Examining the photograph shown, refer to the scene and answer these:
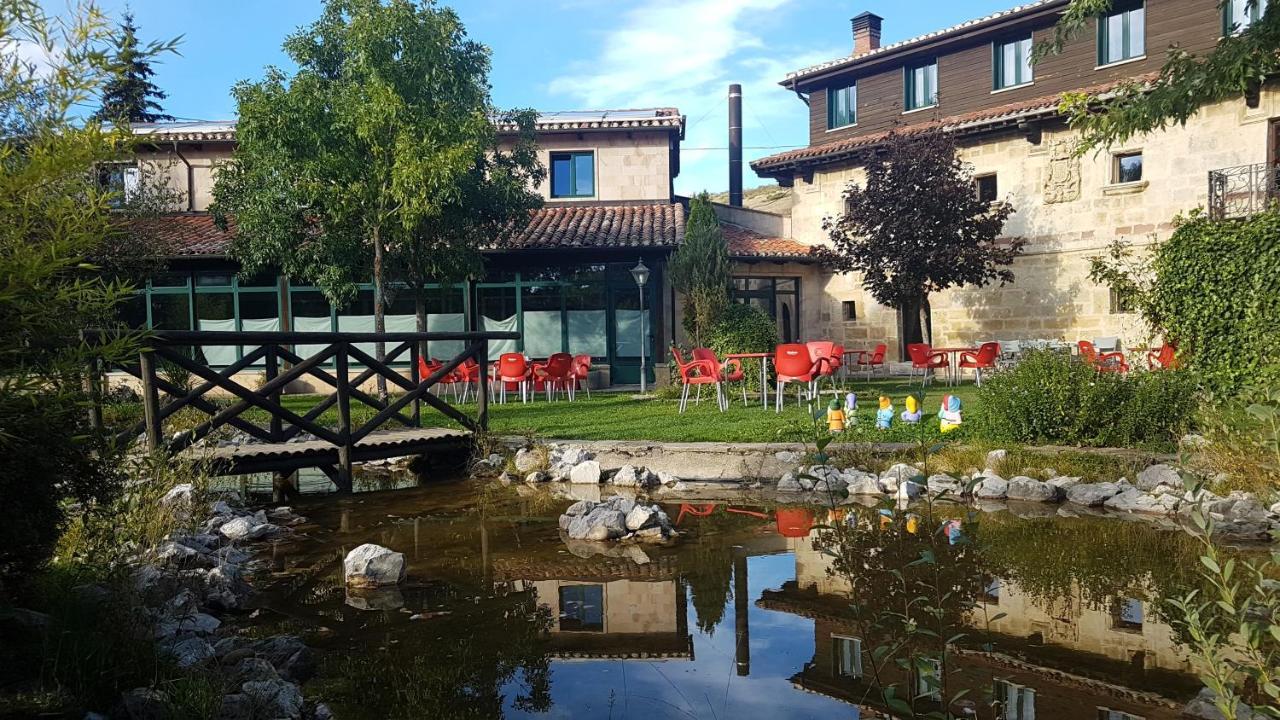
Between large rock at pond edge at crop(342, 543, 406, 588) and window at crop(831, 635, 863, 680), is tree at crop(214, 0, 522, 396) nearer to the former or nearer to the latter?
large rock at pond edge at crop(342, 543, 406, 588)

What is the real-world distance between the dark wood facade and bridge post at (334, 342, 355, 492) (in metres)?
15.7

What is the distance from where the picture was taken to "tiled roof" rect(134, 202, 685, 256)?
1692cm

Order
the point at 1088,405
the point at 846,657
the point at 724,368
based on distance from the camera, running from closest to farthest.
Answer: the point at 846,657, the point at 1088,405, the point at 724,368

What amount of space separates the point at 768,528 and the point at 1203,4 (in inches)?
641

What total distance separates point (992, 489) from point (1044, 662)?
143 inches

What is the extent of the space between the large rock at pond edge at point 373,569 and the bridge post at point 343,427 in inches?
128

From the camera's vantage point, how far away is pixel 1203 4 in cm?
1672

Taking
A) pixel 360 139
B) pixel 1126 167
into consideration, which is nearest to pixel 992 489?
pixel 360 139

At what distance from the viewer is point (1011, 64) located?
19.7 meters

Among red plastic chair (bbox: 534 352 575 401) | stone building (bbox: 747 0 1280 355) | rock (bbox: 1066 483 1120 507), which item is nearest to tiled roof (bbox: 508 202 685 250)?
red plastic chair (bbox: 534 352 575 401)

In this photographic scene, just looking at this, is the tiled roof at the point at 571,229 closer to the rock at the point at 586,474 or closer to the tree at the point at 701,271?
the tree at the point at 701,271

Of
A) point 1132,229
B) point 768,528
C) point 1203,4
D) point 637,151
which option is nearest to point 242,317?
point 637,151

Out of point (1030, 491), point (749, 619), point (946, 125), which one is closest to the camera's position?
point (749, 619)

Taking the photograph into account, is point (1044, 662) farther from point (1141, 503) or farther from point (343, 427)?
point (343, 427)
